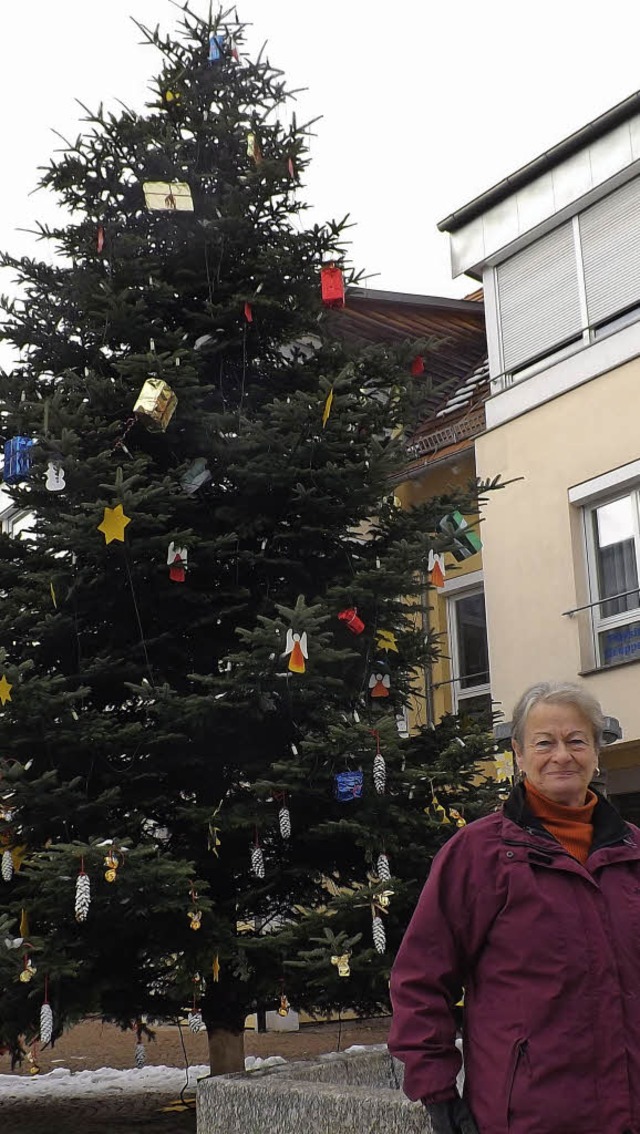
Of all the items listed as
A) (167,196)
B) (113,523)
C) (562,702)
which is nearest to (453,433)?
(167,196)

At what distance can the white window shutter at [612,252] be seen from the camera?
1327cm

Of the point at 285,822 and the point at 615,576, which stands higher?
the point at 615,576

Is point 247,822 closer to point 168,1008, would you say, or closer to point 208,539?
point 168,1008

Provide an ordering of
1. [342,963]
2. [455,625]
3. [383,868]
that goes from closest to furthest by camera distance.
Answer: [342,963] → [383,868] → [455,625]

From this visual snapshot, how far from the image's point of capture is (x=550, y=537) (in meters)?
13.4

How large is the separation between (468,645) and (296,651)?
879cm

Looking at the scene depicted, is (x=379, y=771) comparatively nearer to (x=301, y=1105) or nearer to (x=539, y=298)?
(x=301, y=1105)

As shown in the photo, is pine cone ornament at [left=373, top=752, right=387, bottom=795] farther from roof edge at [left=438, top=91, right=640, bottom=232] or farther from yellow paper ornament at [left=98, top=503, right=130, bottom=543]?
roof edge at [left=438, top=91, right=640, bottom=232]

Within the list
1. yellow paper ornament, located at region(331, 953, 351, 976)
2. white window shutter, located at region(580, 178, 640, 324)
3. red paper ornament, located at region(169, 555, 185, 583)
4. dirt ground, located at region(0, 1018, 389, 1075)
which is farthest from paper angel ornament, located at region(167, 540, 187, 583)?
white window shutter, located at region(580, 178, 640, 324)

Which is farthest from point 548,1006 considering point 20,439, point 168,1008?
point 20,439

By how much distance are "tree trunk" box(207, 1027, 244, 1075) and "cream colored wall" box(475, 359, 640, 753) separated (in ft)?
17.4

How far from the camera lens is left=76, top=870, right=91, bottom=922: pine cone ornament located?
6.81 metres

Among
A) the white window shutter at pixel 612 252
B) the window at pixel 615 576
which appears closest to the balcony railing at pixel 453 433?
the white window shutter at pixel 612 252

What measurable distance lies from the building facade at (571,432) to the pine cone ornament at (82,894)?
6669 millimetres
